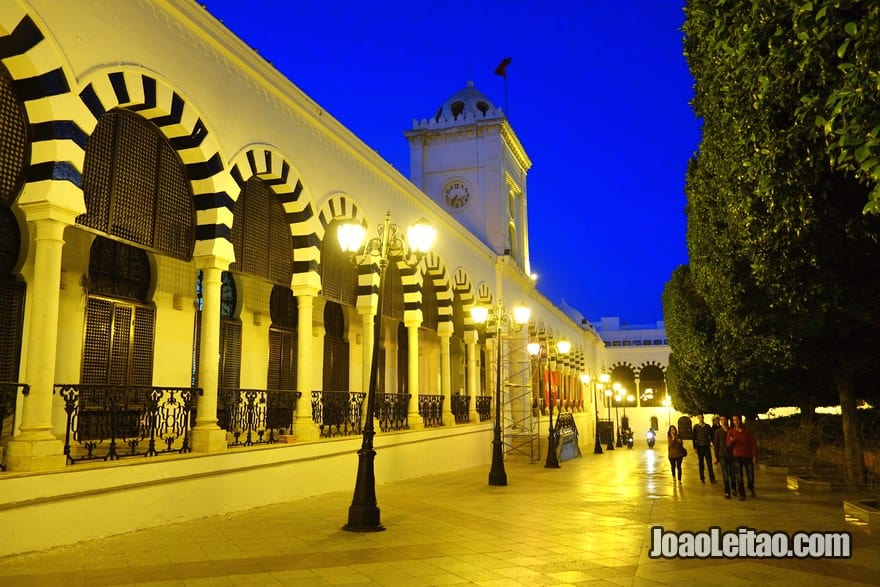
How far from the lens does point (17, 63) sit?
7.41m

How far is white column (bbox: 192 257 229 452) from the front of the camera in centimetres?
959

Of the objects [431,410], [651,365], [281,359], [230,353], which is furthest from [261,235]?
[651,365]

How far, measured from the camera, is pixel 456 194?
2831 centimetres

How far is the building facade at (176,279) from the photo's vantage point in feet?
24.9

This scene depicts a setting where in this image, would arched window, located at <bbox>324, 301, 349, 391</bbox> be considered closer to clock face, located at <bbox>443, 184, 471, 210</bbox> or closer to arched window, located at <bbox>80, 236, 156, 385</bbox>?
arched window, located at <bbox>80, 236, 156, 385</bbox>

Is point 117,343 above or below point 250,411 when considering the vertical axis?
above

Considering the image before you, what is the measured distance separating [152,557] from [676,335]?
57.7 feet

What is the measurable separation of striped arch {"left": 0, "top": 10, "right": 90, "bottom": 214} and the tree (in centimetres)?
681

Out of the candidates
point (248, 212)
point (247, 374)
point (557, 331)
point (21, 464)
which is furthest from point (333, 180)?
point (557, 331)

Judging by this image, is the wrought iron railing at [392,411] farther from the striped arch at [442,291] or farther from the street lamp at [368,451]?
the street lamp at [368,451]

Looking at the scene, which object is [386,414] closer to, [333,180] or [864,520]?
[333,180]

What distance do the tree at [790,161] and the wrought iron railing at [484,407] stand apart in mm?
12716

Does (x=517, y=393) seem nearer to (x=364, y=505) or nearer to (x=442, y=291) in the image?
(x=442, y=291)

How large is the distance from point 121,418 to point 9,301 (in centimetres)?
245
